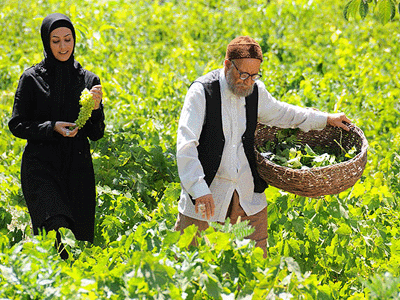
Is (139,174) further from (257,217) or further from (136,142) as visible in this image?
(257,217)

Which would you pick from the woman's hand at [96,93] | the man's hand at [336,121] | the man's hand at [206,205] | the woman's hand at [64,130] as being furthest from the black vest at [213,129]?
the woman's hand at [64,130]

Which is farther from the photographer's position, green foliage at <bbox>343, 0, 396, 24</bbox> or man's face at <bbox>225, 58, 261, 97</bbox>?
green foliage at <bbox>343, 0, 396, 24</bbox>

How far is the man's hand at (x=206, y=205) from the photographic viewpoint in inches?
112

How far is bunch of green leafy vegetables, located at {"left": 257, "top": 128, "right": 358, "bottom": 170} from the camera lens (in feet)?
10.3

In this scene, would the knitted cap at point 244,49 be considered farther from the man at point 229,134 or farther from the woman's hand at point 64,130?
the woman's hand at point 64,130

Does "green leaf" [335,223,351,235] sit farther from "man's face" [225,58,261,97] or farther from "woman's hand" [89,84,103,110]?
"woman's hand" [89,84,103,110]

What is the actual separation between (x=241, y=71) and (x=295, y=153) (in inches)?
20.5

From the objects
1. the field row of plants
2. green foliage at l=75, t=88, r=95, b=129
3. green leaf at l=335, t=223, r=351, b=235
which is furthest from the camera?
green leaf at l=335, t=223, r=351, b=235

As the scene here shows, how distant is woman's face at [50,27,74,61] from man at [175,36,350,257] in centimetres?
71

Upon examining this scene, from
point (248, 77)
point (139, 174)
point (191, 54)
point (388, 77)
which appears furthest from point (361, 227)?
point (191, 54)

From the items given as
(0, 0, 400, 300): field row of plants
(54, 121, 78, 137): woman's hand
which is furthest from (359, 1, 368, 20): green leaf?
(54, 121, 78, 137): woman's hand

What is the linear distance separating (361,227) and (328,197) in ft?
0.79

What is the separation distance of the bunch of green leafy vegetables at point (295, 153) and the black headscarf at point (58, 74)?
1015mm

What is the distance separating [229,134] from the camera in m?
3.05
